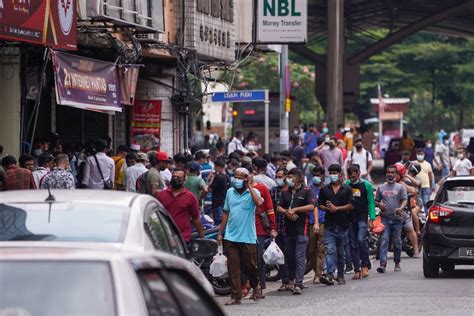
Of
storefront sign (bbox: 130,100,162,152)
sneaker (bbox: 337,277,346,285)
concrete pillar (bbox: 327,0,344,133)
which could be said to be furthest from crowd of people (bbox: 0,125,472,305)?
concrete pillar (bbox: 327,0,344,133)

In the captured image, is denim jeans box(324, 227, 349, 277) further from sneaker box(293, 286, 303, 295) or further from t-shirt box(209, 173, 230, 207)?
t-shirt box(209, 173, 230, 207)

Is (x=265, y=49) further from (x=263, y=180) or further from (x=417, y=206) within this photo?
(x=263, y=180)

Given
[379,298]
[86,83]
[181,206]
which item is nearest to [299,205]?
[379,298]

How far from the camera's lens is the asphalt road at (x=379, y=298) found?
49.8 ft

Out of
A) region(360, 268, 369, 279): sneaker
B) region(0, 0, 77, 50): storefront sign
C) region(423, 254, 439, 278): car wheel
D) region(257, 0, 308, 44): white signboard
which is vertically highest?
region(257, 0, 308, 44): white signboard

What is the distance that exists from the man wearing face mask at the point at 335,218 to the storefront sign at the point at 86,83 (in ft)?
13.7

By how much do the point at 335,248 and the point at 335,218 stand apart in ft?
1.38

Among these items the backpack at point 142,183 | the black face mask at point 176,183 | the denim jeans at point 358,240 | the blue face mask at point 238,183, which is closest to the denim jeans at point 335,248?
the denim jeans at point 358,240

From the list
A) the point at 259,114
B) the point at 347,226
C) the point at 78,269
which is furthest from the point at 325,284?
the point at 259,114

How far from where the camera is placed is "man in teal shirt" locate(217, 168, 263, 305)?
53.3 ft

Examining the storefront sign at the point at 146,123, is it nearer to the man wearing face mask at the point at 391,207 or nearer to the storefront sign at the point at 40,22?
the man wearing face mask at the point at 391,207

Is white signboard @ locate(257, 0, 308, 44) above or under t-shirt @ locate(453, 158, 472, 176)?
above

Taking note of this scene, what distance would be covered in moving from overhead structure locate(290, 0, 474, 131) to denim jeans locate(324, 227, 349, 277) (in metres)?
26.1

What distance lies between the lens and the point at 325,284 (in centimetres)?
1906
